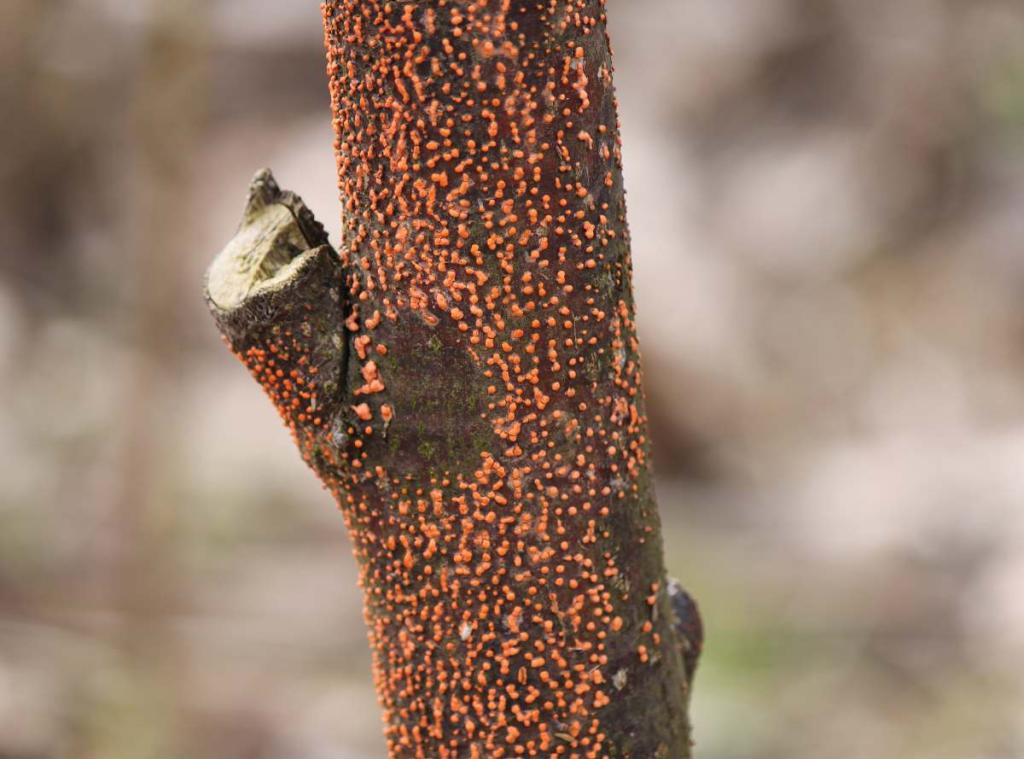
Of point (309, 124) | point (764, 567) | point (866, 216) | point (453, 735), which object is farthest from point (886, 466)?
point (453, 735)

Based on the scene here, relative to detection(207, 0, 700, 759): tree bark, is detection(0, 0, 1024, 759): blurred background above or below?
above

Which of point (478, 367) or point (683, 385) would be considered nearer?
point (478, 367)

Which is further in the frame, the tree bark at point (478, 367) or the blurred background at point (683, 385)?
the blurred background at point (683, 385)

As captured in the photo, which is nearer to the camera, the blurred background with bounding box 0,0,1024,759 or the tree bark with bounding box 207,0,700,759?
the tree bark with bounding box 207,0,700,759

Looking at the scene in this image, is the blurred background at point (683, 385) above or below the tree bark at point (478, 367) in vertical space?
above

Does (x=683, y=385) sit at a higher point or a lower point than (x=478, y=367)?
higher
